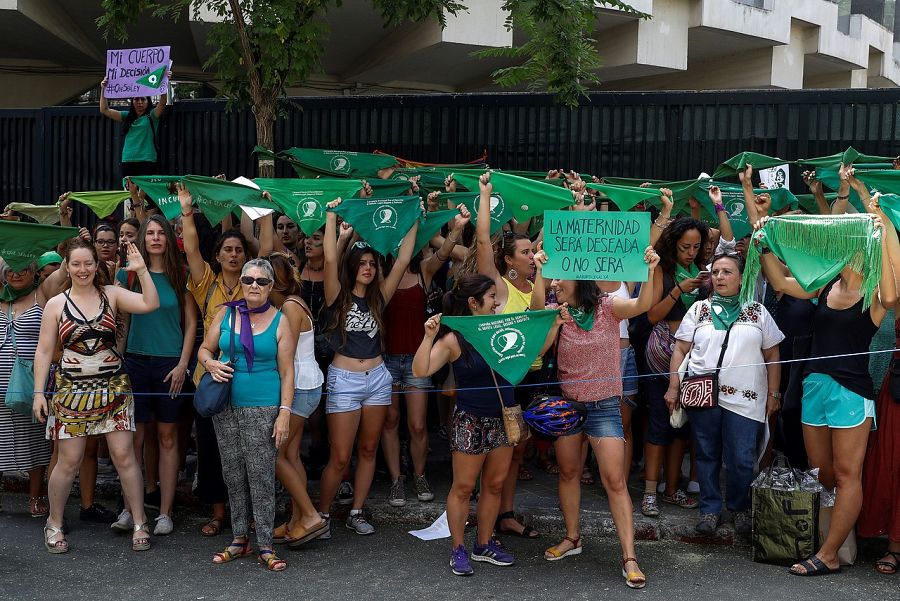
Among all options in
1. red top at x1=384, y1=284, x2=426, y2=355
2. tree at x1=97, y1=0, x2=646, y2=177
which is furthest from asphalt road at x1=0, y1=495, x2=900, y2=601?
tree at x1=97, y1=0, x2=646, y2=177

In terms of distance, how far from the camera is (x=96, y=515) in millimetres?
7062

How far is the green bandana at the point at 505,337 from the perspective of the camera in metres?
5.88

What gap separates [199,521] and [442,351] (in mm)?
2507

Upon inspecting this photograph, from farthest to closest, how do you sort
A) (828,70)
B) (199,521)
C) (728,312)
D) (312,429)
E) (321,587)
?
(828,70)
(312,429)
(199,521)
(728,312)
(321,587)

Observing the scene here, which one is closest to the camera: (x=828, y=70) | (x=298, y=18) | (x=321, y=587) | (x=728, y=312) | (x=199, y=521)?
(x=321, y=587)

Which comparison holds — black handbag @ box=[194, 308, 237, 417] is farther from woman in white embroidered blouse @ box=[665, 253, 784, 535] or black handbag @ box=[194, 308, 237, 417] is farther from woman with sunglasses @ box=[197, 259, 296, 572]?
woman in white embroidered blouse @ box=[665, 253, 784, 535]

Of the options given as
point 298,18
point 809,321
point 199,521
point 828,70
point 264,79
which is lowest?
point 199,521

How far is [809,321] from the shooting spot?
6.57 meters

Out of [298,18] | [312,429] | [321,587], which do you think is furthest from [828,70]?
[321,587]

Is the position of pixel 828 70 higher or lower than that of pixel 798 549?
higher

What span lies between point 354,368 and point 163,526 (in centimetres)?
175

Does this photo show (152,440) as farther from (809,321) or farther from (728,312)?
(809,321)

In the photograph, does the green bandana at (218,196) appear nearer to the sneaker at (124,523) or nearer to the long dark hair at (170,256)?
the long dark hair at (170,256)

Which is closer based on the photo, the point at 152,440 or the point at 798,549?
the point at 798,549
